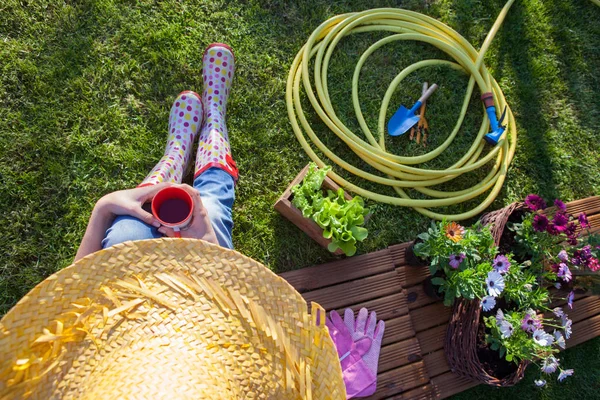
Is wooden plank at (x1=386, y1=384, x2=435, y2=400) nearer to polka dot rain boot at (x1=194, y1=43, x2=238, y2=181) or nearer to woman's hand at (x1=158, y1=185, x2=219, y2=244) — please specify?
woman's hand at (x1=158, y1=185, x2=219, y2=244)

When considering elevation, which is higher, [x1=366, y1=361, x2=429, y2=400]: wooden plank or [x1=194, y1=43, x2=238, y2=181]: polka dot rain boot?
[x1=194, y1=43, x2=238, y2=181]: polka dot rain boot

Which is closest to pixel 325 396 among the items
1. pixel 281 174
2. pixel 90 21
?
pixel 281 174

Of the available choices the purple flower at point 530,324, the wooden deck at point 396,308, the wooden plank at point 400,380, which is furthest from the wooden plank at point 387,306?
the purple flower at point 530,324

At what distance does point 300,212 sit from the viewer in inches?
90.5

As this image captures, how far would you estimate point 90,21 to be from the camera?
254 centimetres

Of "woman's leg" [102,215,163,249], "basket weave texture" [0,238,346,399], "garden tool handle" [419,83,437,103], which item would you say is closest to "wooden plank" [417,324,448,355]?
"basket weave texture" [0,238,346,399]

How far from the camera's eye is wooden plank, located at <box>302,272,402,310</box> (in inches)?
91.2

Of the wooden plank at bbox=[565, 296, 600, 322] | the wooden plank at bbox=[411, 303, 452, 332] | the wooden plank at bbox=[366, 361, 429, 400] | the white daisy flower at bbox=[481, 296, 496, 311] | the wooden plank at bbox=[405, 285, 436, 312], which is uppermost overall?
the white daisy flower at bbox=[481, 296, 496, 311]

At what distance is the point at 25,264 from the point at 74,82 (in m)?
1.15

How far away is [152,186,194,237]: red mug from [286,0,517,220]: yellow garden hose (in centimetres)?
110

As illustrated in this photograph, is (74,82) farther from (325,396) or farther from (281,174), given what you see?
(325,396)

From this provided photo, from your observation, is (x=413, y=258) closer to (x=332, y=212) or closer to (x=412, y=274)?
(x=412, y=274)

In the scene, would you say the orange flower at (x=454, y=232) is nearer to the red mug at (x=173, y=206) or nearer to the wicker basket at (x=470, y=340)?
the wicker basket at (x=470, y=340)

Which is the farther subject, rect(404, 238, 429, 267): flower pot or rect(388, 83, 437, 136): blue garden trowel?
rect(388, 83, 437, 136): blue garden trowel
